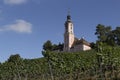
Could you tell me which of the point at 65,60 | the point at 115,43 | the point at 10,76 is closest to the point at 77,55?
the point at 65,60

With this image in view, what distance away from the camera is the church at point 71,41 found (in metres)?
130

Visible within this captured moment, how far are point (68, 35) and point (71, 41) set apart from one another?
2459 mm

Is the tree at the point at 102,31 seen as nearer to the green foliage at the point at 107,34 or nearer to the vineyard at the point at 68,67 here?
the green foliage at the point at 107,34

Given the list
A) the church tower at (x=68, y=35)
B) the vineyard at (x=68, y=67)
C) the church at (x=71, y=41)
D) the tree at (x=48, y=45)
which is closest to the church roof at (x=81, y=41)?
the church at (x=71, y=41)

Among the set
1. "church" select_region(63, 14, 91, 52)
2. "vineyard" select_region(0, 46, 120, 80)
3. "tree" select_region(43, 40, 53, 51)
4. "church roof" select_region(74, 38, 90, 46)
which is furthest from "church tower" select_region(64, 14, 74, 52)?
"vineyard" select_region(0, 46, 120, 80)

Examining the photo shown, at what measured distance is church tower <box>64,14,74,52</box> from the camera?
447 ft

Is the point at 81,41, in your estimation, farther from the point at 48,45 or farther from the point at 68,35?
the point at 48,45

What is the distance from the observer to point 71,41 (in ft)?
452

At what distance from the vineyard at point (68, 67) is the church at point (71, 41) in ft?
194

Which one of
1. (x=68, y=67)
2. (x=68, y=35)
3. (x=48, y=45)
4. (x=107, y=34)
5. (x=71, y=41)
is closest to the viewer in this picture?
(x=68, y=67)

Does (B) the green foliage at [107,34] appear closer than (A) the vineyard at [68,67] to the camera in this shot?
No

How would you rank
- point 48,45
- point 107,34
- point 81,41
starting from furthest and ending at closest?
point 81,41 < point 48,45 < point 107,34

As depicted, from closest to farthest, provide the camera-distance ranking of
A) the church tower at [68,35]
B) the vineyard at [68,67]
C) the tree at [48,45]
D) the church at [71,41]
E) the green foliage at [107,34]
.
→ the vineyard at [68,67], the green foliage at [107,34], the tree at [48,45], the church at [71,41], the church tower at [68,35]

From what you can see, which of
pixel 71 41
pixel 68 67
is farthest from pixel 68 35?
pixel 68 67
